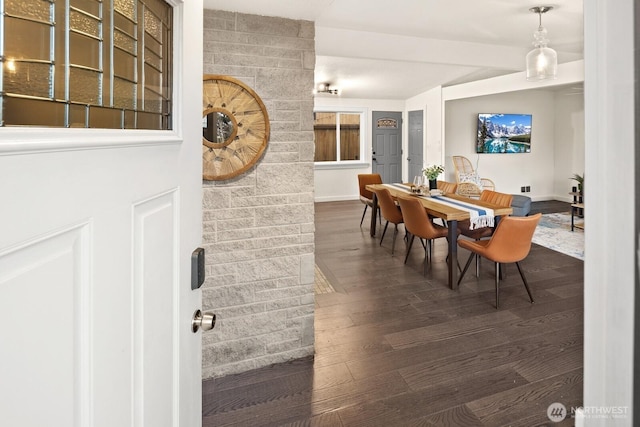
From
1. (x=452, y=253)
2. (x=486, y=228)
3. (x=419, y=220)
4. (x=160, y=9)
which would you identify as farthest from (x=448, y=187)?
(x=160, y=9)

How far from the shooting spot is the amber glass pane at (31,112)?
1.37 feet

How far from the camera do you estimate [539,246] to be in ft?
17.2

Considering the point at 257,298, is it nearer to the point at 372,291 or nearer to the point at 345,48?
the point at 372,291

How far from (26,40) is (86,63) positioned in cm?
12

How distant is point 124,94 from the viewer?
68 cm

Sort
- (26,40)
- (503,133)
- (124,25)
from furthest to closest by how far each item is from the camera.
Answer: (503,133)
(124,25)
(26,40)

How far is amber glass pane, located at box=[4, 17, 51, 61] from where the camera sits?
423mm

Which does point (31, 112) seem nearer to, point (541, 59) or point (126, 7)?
point (126, 7)

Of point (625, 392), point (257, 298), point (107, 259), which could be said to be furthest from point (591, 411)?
point (257, 298)

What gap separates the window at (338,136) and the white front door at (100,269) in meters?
8.24

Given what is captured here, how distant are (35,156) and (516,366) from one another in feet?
8.79

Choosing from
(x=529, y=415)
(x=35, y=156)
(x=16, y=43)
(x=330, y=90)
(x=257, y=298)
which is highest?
(x=330, y=90)

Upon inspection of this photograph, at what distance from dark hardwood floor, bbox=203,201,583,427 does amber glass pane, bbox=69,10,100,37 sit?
188 centimetres

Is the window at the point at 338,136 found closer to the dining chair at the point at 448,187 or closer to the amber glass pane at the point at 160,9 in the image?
the dining chair at the point at 448,187
